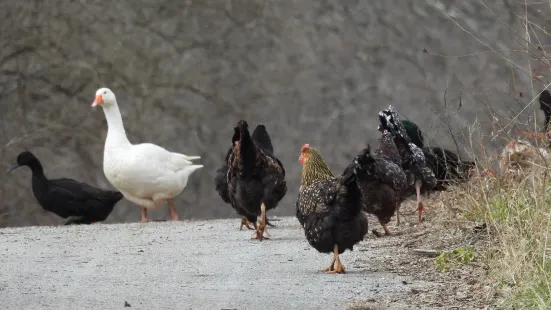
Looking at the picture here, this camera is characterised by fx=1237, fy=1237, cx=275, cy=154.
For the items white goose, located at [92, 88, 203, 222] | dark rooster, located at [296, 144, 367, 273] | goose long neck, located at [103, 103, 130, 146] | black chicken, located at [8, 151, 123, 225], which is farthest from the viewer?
black chicken, located at [8, 151, 123, 225]

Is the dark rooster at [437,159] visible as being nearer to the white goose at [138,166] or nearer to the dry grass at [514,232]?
the dry grass at [514,232]

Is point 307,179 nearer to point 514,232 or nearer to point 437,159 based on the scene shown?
point 514,232

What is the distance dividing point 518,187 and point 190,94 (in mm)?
7170

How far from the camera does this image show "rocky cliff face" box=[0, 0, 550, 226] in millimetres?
14125

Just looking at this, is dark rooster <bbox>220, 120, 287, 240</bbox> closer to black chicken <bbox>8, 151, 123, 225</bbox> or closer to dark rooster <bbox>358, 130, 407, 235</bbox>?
dark rooster <bbox>358, 130, 407, 235</bbox>

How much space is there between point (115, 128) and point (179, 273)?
5.40 metres

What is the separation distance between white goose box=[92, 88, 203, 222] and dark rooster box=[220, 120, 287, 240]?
275cm

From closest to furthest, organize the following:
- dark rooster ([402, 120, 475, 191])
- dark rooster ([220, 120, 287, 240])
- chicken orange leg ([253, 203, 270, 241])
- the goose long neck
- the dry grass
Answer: the dry grass → chicken orange leg ([253, 203, 270, 241]) → dark rooster ([220, 120, 287, 240]) → dark rooster ([402, 120, 475, 191]) → the goose long neck

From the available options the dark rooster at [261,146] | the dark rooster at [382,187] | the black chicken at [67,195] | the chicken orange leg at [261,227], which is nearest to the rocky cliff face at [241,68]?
the black chicken at [67,195]

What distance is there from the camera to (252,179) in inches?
387

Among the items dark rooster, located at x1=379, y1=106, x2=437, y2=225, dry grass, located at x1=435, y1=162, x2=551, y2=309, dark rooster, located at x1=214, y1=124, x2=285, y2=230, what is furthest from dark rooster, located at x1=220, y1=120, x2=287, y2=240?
dry grass, located at x1=435, y1=162, x2=551, y2=309

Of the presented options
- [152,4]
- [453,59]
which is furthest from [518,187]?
[152,4]

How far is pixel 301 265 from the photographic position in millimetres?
8023

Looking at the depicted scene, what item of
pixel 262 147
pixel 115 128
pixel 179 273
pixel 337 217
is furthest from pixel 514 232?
pixel 115 128
